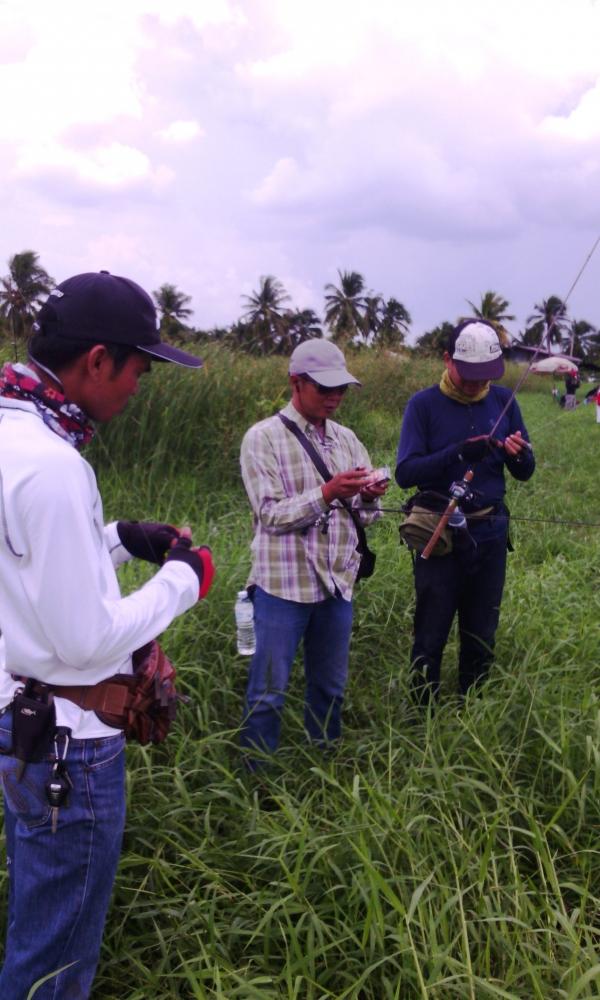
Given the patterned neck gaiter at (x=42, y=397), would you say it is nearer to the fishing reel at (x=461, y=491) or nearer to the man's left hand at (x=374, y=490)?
the man's left hand at (x=374, y=490)

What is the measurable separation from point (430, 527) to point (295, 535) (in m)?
0.60

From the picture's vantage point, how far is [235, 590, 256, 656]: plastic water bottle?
2.36 meters

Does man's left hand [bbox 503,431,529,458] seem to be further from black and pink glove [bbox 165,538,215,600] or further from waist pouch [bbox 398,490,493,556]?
black and pink glove [bbox 165,538,215,600]

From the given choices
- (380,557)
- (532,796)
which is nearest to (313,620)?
(532,796)

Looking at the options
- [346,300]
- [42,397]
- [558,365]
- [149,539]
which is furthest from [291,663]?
[346,300]

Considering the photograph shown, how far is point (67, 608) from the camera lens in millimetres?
1214

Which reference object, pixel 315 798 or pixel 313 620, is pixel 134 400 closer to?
pixel 313 620

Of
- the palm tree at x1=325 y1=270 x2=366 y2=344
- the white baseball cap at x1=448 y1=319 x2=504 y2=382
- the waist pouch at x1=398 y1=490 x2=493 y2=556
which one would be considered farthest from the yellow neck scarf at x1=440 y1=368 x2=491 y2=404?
the palm tree at x1=325 y1=270 x2=366 y2=344

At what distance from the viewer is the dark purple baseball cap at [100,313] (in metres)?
1.35

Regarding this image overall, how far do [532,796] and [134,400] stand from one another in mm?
4630

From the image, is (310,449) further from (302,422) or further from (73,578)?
(73,578)

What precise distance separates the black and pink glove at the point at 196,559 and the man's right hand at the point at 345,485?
827 mm

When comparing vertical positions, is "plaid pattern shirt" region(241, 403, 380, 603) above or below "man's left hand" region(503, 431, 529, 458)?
below

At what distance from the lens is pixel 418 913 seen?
1.81 meters
